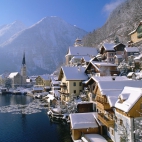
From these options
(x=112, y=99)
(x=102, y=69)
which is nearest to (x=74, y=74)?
(x=102, y=69)

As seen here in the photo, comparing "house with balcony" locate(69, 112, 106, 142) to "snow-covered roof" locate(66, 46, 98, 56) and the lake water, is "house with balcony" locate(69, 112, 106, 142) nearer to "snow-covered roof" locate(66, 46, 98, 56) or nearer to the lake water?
the lake water

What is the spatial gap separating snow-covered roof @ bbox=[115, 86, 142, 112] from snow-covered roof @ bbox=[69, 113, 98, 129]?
7.38 metres

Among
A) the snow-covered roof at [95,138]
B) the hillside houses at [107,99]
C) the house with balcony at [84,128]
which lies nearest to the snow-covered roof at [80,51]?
the hillside houses at [107,99]

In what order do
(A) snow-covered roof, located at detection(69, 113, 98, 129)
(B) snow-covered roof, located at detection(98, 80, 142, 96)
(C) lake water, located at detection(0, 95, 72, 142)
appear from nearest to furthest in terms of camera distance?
(B) snow-covered roof, located at detection(98, 80, 142, 96) → (A) snow-covered roof, located at detection(69, 113, 98, 129) → (C) lake water, located at detection(0, 95, 72, 142)

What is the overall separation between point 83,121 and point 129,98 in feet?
33.4

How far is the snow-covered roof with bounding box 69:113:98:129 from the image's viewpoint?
28.5 meters

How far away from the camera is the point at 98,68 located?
49344 millimetres

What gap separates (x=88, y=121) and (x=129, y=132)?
945 cm

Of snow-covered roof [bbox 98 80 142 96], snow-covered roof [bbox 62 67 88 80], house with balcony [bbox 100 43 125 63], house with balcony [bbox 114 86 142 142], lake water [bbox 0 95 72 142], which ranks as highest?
house with balcony [bbox 100 43 125 63]

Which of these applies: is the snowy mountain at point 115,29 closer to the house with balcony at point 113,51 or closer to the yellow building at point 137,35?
the yellow building at point 137,35

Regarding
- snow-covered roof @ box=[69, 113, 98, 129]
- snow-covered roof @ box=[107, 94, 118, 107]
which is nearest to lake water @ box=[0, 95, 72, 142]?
snow-covered roof @ box=[69, 113, 98, 129]

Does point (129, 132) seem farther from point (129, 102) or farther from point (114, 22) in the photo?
point (114, 22)

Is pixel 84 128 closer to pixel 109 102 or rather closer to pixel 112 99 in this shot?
pixel 109 102

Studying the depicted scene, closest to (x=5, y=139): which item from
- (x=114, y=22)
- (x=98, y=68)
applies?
(x=98, y=68)
